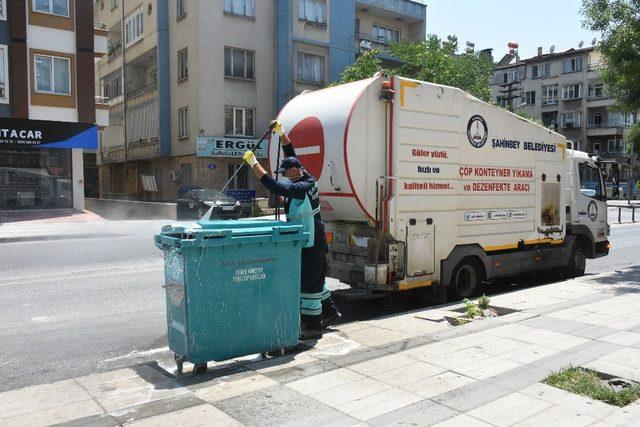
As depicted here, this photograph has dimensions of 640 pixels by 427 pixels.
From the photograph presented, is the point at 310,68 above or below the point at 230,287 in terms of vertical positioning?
above

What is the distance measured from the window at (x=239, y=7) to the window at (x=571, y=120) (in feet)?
150

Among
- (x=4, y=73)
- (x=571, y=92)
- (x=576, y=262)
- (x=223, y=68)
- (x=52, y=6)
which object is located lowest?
(x=576, y=262)

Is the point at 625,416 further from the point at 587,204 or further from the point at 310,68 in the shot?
the point at 310,68

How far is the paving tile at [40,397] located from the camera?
13.5ft

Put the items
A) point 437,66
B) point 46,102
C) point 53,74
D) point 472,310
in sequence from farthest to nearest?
point 437,66, point 53,74, point 46,102, point 472,310

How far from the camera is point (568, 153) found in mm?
10125

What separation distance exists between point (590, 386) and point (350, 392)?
182 centimetres

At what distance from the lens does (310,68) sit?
31812 mm

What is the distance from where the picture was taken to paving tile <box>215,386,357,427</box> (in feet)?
12.5

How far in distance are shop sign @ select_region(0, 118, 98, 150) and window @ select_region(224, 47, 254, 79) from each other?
8.33 metres

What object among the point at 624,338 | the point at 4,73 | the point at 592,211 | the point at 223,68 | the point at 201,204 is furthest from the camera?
the point at 223,68

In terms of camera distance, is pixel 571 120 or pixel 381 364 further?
pixel 571 120

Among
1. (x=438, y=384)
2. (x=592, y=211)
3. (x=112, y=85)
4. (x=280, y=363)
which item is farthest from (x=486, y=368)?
(x=112, y=85)

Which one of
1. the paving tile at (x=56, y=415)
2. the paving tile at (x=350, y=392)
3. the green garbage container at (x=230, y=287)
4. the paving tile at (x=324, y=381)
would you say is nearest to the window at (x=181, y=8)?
the green garbage container at (x=230, y=287)
